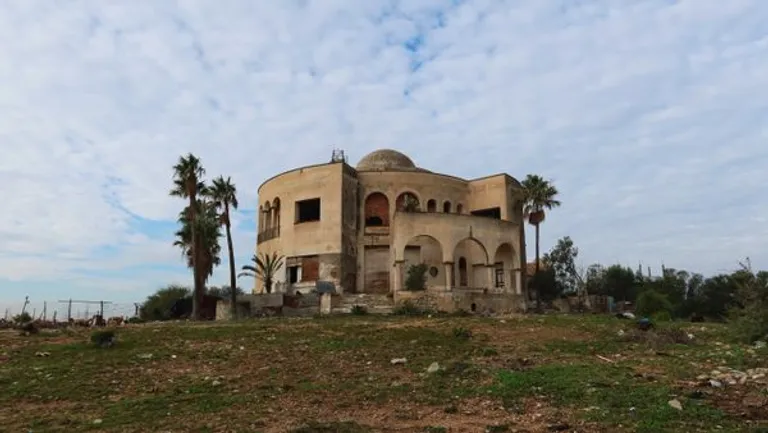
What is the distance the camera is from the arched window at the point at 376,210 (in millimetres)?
43156

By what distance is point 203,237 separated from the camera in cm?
3794

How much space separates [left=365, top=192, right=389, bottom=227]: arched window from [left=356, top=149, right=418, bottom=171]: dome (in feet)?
12.2

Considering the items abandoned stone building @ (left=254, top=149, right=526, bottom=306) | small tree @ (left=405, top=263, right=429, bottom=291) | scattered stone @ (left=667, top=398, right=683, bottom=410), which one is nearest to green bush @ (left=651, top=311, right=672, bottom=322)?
abandoned stone building @ (left=254, top=149, right=526, bottom=306)

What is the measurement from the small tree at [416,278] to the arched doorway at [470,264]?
403cm

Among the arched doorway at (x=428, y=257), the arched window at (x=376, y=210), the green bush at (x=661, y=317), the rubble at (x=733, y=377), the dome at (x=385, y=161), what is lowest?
the rubble at (x=733, y=377)

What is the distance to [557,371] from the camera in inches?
547

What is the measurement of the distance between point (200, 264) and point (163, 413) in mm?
27506

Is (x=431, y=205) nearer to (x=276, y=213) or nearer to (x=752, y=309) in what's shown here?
(x=276, y=213)

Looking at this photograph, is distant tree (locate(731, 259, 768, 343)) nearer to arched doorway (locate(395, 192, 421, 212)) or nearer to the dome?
arched doorway (locate(395, 192, 421, 212))

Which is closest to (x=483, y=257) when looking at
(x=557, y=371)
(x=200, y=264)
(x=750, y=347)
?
(x=200, y=264)

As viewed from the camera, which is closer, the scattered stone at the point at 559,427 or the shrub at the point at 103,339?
the scattered stone at the point at 559,427

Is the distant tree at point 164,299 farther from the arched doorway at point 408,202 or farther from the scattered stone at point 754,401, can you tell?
the scattered stone at point 754,401

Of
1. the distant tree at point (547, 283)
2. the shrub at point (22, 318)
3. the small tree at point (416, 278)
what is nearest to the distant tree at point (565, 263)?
the distant tree at point (547, 283)

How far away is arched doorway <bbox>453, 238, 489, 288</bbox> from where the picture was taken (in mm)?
41094
